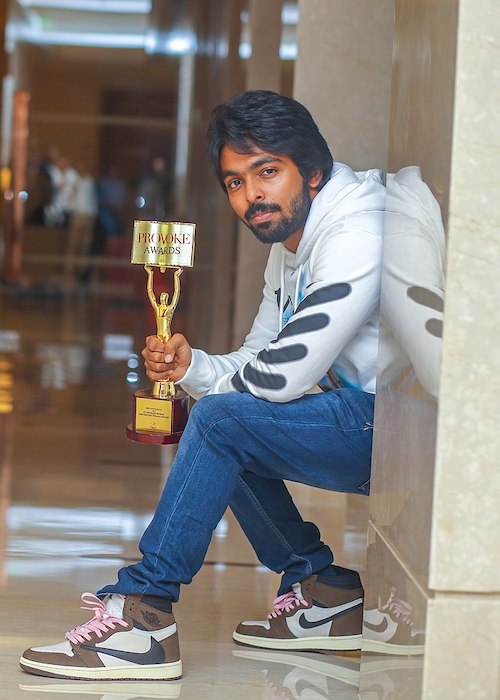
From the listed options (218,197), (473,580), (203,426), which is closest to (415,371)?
(473,580)

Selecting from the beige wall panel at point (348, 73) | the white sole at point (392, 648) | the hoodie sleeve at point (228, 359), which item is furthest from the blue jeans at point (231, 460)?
the beige wall panel at point (348, 73)

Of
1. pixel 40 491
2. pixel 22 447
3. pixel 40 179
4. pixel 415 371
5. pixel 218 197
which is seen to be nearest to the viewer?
pixel 415 371

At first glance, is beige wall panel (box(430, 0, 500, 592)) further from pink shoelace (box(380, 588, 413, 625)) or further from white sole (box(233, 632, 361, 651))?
white sole (box(233, 632, 361, 651))

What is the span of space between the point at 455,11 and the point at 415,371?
0.54 meters

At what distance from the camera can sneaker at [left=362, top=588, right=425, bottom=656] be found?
1795 millimetres

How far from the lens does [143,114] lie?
1864 centimetres

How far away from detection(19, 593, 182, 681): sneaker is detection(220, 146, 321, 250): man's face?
2.61 feet

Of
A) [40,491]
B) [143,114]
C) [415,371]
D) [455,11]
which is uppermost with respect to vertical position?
[143,114]

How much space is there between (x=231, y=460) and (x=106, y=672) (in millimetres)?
465

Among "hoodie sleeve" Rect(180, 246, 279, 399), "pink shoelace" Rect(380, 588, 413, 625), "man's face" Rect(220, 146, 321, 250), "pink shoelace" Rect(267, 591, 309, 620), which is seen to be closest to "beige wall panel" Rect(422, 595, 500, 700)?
"pink shoelace" Rect(380, 588, 413, 625)

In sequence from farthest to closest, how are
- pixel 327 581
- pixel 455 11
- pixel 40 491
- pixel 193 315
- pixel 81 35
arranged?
1. pixel 81 35
2. pixel 193 315
3. pixel 40 491
4. pixel 327 581
5. pixel 455 11

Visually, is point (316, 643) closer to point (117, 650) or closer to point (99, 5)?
point (117, 650)

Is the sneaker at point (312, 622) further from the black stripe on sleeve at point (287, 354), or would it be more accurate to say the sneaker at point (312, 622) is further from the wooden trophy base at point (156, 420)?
the black stripe on sleeve at point (287, 354)

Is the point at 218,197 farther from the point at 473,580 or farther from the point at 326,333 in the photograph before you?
the point at 473,580
